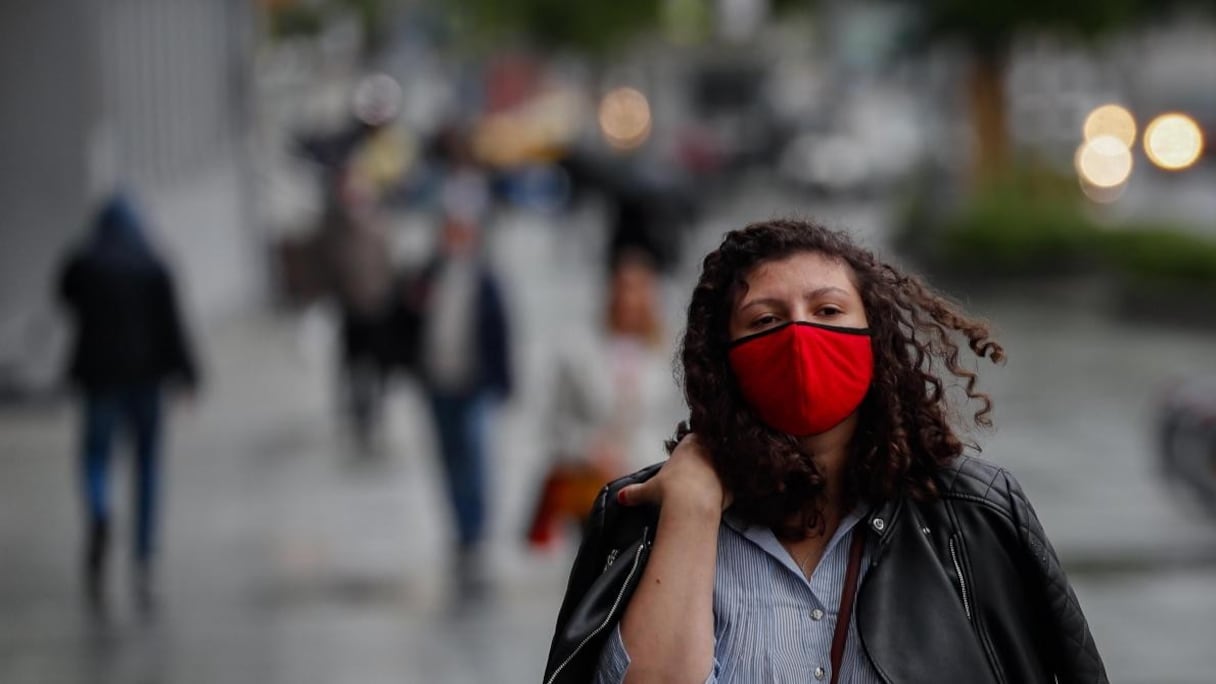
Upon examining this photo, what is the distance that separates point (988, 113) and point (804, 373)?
26.0m

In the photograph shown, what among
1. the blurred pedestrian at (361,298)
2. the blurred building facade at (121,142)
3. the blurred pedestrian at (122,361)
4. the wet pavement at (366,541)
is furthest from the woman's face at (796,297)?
the blurred pedestrian at (361,298)

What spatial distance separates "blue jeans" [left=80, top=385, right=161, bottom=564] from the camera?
9.28 m

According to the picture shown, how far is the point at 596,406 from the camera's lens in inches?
334

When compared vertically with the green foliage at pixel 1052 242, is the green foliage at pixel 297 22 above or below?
above

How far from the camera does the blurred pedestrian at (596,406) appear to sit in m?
8.43

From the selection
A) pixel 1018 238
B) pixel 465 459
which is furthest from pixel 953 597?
pixel 1018 238

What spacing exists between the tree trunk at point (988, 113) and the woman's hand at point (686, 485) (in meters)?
25.1

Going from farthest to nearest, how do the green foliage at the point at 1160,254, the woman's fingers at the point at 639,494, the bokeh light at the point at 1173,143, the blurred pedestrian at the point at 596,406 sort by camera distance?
the bokeh light at the point at 1173,143
the green foliage at the point at 1160,254
the blurred pedestrian at the point at 596,406
the woman's fingers at the point at 639,494

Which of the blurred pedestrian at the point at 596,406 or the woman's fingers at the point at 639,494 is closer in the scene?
the woman's fingers at the point at 639,494

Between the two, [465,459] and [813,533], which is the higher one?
[813,533]

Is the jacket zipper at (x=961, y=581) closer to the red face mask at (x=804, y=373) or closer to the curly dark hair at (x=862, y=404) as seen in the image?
the curly dark hair at (x=862, y=404)

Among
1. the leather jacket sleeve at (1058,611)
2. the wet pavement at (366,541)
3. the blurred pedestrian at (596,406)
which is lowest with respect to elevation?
the wet pavement at (366,541)

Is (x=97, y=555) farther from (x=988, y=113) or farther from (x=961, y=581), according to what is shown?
(x=988, y=113)

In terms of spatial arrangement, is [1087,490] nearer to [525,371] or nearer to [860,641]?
[525,371]
